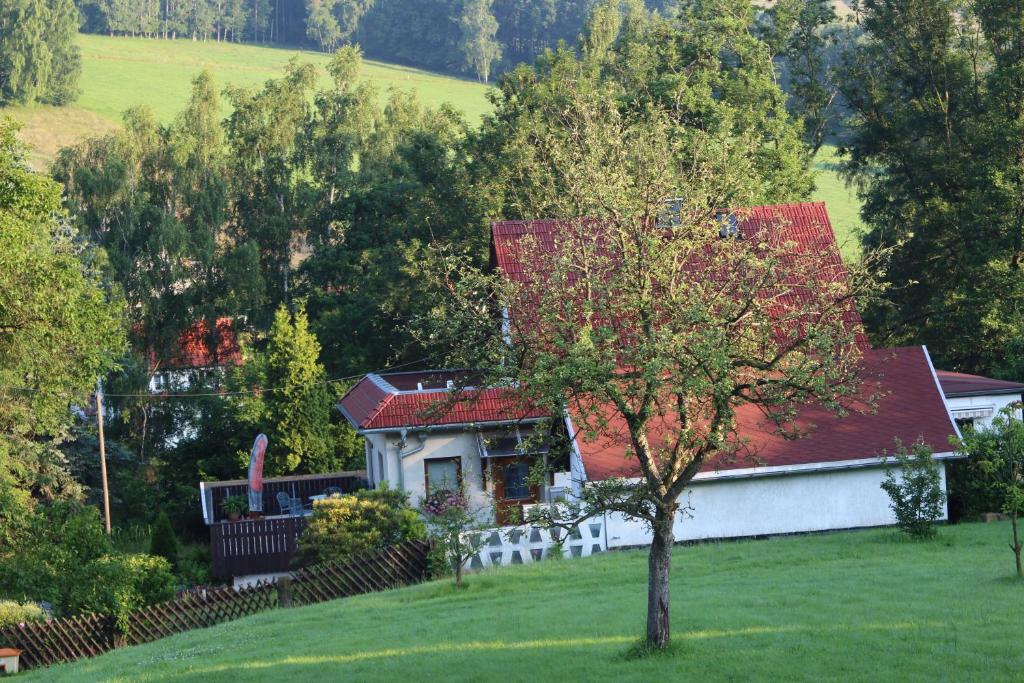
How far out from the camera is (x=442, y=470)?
32375mm

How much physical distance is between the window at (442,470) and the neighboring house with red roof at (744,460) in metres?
0.03

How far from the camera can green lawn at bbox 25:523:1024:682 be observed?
14.8 m

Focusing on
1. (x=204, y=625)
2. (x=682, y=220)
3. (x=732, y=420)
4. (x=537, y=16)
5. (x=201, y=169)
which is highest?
(x=537, y=16)

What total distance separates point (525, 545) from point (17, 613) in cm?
1058

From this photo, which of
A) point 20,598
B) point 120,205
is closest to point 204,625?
point 20,598

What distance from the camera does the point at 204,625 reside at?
24500mm

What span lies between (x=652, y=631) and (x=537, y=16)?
372ft

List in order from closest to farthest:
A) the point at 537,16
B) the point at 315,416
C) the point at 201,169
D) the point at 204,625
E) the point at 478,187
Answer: the point at 204,625
the point at 315,416
the point at 478,187
the point at 201,169
the point at 537,16

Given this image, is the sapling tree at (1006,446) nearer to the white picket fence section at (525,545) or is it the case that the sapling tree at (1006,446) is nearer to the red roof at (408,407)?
the white picket fence section at (525,545)

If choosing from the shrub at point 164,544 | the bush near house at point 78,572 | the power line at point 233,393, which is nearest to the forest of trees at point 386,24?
the power line at point 233,393

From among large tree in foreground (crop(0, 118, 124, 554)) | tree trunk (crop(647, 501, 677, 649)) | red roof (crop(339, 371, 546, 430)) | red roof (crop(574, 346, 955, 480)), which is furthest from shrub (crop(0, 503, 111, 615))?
tree trunk (crop(647, 501, 677, 649))

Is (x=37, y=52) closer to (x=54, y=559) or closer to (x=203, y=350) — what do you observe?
(x=203, y=350)

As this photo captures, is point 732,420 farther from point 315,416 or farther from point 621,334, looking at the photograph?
point 315,416

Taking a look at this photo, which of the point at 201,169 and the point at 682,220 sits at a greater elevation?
the point at 201,169
